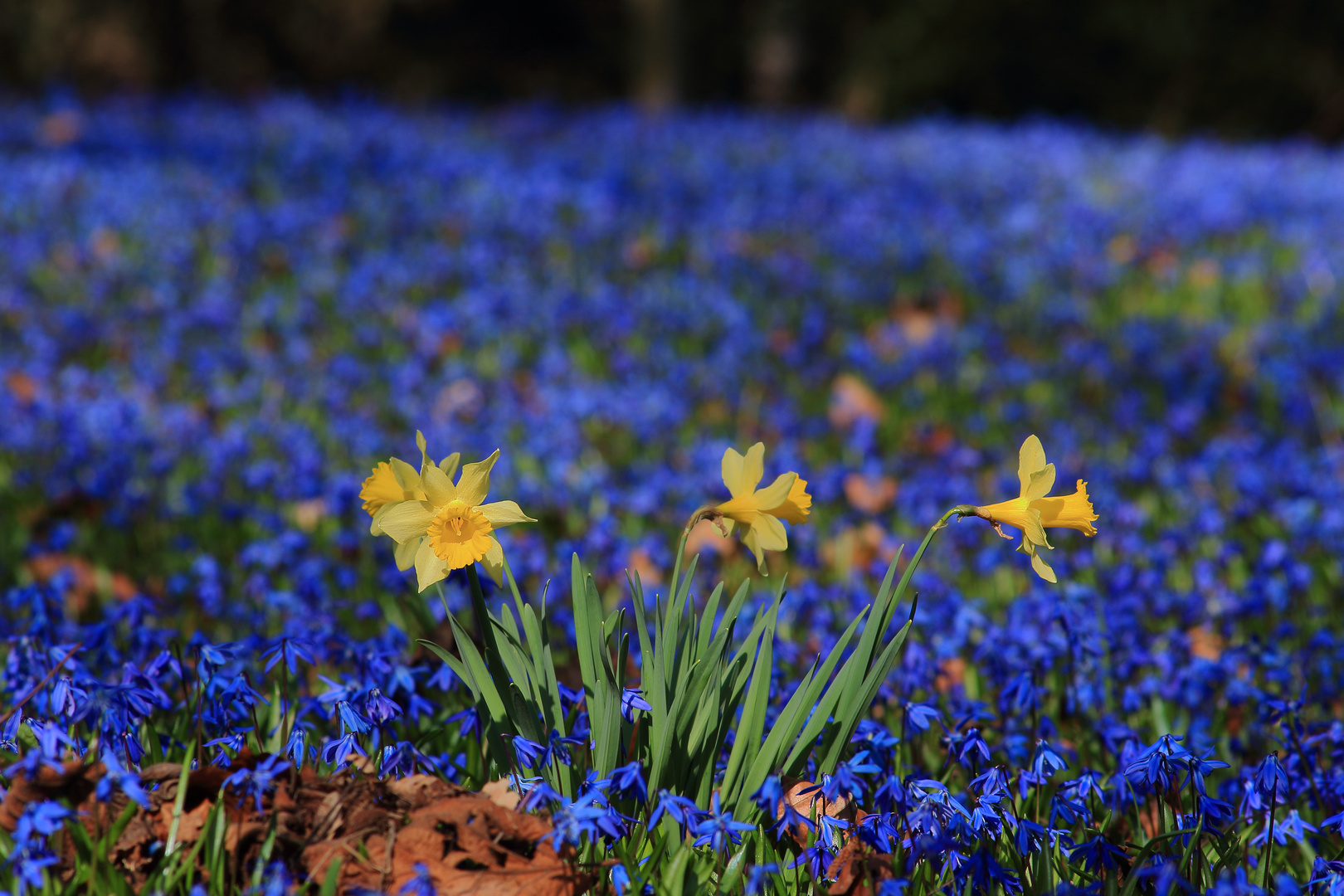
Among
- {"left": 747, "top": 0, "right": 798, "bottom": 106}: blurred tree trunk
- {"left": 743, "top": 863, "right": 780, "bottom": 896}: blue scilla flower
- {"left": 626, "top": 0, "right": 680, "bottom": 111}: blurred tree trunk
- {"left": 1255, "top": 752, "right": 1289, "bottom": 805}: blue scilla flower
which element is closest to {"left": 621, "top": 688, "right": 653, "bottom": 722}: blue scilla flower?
{"left": 743, "top": 863, "right": 780, "bottom": 896}: blue scilla flower

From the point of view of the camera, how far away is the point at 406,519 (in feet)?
4.71

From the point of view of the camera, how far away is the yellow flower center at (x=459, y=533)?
143 centimetres

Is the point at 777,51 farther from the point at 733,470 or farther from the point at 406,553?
the point at 406,553

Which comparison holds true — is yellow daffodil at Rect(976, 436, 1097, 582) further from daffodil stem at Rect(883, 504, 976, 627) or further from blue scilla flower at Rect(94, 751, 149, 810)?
blue scilla flower at Rect(94, 751, 149, 810)

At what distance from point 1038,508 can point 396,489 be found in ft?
2.78

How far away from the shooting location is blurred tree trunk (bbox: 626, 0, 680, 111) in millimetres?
12305

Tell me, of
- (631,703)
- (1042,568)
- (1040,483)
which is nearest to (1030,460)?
(1040,483)

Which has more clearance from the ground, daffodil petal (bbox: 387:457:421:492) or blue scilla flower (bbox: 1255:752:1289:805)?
daffodil petal (bbox: 387:457:421:492)

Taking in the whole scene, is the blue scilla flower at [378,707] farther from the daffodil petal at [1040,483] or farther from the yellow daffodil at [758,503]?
the daffodil petal at [1040,483]

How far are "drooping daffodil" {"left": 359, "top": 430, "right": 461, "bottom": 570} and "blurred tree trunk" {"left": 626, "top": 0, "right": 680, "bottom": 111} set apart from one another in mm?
11554

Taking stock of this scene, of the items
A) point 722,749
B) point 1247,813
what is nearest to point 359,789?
point 722,749

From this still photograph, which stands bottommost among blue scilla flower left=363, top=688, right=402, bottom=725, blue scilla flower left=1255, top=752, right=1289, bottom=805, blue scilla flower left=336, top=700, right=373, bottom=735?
blue scilla flower left=1255, top=752, right=1289, bottom=805

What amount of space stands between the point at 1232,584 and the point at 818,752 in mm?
1882

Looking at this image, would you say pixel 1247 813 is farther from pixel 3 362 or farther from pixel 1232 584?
pixel 3 362
